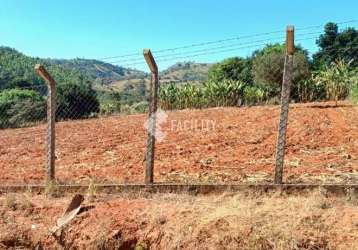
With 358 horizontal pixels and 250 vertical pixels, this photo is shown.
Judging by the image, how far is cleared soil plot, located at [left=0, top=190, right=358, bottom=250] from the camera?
459 cm

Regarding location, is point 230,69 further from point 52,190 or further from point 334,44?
point 52,190

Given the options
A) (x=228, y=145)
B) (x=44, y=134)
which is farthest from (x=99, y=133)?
(x=228, y=145)

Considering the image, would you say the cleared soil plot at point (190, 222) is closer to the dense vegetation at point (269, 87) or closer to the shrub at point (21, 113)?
the shrub at point (21, 113)

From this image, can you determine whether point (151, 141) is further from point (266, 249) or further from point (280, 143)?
point (266, 249)

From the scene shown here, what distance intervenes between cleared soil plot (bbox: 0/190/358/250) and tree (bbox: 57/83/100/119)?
11947 mm

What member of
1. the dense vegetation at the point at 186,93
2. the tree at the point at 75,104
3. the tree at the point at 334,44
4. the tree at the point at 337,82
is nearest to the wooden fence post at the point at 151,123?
the dense vegetation at the point at 186,93

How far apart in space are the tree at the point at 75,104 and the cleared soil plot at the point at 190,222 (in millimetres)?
11947

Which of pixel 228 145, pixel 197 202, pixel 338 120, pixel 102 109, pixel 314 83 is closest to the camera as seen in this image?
pixel 197 202

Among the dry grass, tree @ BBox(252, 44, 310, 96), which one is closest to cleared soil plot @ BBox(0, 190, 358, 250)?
the dry grass

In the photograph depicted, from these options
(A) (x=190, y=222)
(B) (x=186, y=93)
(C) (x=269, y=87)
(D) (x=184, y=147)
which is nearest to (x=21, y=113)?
(D) (x=184, y=147)

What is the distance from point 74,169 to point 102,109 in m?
13.9

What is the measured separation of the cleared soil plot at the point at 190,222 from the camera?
15.0 ft

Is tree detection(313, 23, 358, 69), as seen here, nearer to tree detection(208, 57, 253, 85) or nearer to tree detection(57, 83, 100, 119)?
tree detection(208, 57, 253, 85)

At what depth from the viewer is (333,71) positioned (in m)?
23.1
